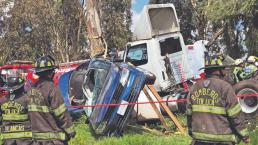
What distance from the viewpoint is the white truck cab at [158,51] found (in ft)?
45.0

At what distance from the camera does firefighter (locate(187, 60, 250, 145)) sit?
18.0ft

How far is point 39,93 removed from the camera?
20.0 feet

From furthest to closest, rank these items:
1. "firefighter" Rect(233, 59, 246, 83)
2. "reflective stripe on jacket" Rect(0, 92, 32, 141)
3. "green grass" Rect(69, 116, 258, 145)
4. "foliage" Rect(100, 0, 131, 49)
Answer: "foliage" Rect(100, 0, 131, 49)
"firefighter" Rect(233, 59, 246, 83)
"green grass" Rect(69, 116, 258, 145)
"reflective stripe on jacket" Rect(0, 92, 32, 141)

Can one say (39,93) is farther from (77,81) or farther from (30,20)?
(30,20)

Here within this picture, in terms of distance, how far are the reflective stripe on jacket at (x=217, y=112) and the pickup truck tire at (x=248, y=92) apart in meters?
6.02

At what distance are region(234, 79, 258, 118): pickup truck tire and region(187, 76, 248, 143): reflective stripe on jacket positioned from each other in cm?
602

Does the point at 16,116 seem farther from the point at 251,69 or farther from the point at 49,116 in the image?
the point at 251,69

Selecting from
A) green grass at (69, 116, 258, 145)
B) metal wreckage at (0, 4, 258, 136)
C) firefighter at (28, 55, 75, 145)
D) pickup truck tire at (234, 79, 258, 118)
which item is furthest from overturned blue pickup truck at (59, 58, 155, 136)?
firefighter at (28, 55, 75, 145)

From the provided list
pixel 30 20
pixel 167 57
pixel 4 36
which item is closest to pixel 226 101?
pixel 167 57

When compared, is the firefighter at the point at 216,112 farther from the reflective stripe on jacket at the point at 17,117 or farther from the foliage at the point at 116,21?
the foliage at the point at 116,21

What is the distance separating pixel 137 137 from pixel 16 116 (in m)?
2.84

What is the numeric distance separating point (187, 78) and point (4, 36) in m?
27.7

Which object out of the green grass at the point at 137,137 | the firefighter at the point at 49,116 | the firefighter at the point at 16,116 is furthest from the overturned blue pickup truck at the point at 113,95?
the firefighter at the point at 49,116

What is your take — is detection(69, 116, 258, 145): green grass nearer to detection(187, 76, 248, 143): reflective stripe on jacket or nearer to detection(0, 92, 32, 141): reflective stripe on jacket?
detection(187, 76, 248, 143): reflective stripe on jacket
